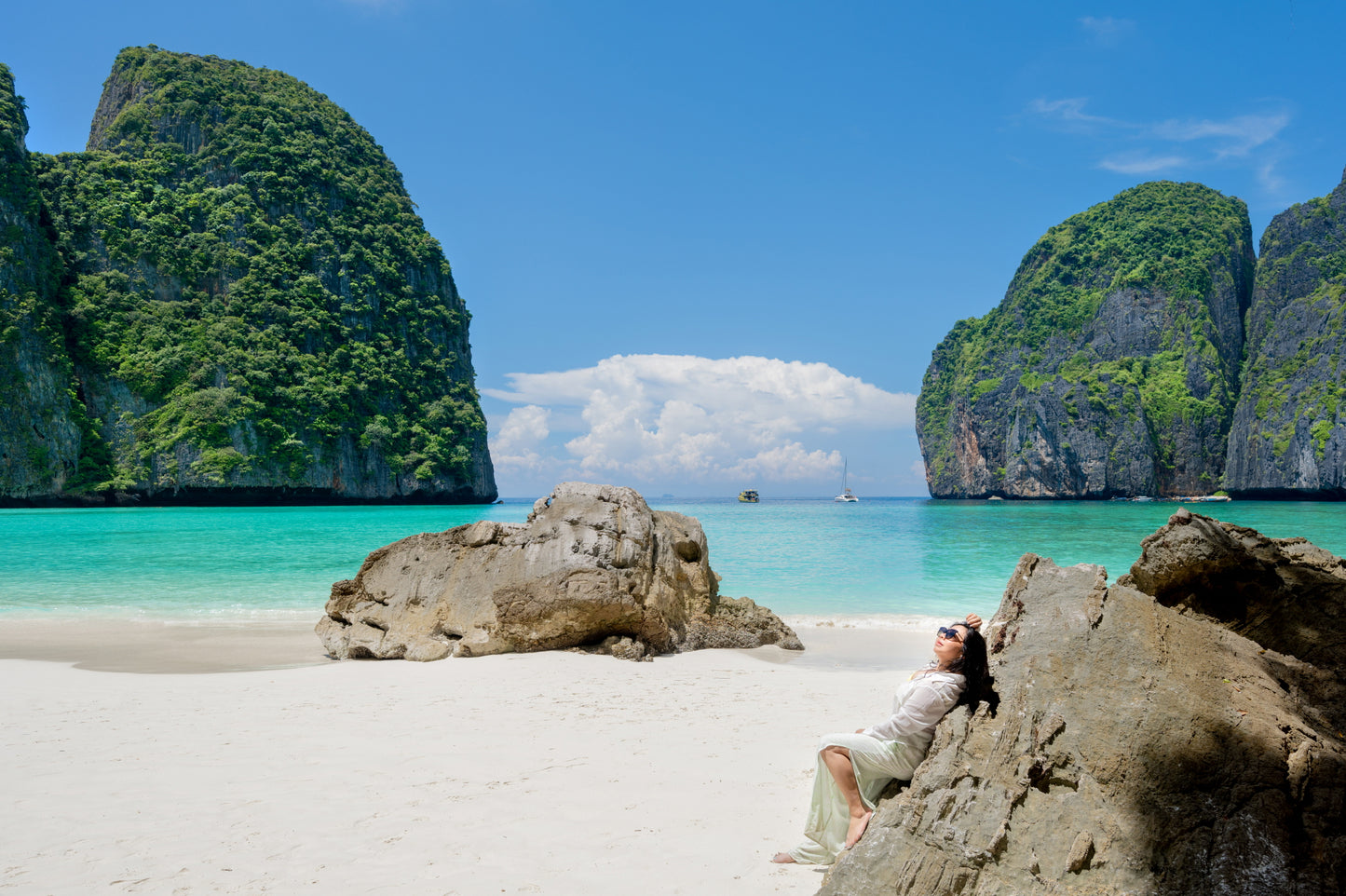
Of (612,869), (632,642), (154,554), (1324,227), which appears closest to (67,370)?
(154,554)

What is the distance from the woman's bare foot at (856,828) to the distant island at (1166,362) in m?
80.0

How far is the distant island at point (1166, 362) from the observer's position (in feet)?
234

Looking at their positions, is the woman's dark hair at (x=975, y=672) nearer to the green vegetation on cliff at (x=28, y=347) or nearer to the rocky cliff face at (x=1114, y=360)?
the green vegetation on cliff at (x=28, y=347)

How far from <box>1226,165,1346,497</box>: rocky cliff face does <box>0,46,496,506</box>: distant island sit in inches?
2991

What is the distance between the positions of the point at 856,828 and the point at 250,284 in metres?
66.3

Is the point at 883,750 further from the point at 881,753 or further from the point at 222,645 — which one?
the point at 222,645

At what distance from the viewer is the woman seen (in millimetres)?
3488

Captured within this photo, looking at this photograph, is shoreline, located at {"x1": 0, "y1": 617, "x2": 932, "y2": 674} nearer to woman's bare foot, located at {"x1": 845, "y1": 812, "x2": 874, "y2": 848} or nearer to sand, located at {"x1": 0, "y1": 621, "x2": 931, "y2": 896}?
sand, located at {"x1": 0, "y1": 621, "x2": 931, "y2": 896}

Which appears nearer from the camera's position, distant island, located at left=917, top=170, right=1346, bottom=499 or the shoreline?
the shoreline

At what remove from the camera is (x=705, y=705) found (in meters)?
6.59

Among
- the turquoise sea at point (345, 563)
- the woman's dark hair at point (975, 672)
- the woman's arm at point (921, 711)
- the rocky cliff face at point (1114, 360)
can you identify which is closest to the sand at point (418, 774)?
the woman's arm at point (921, 711)

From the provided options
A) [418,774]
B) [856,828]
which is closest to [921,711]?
[856,828]

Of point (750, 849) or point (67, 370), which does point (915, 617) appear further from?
point (67, 370)

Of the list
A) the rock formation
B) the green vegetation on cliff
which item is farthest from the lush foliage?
the rock formation
